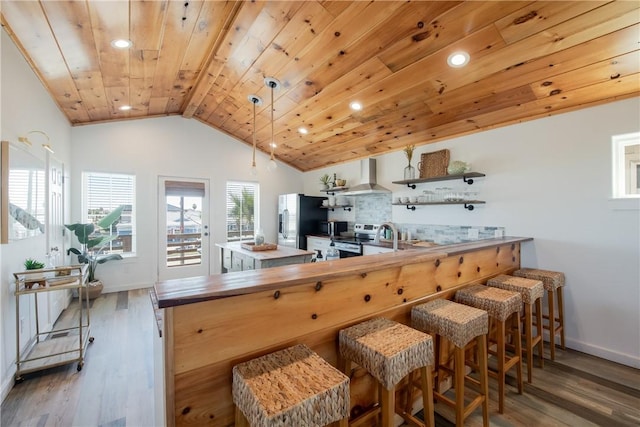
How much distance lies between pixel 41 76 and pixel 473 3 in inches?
160

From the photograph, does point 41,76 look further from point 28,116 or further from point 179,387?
point 179,387

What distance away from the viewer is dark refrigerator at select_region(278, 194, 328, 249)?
551 centimetres

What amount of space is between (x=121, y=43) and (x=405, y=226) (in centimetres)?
399

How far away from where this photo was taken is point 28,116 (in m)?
2.54

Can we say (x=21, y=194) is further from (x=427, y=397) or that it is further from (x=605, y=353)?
(x=605, y=353)

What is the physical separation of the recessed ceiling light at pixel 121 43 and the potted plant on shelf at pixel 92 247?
2.47 metres

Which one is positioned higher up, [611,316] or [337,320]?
[337,320]

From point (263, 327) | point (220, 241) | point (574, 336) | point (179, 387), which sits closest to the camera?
point (179, 387)

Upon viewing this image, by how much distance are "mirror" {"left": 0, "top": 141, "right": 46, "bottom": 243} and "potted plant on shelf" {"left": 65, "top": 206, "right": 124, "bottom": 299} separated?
40.5 inches

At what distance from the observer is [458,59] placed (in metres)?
2.39

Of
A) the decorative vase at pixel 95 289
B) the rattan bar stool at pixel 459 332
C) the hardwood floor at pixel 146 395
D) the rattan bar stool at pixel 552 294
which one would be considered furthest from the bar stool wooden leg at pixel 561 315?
the decorative vase at pixel 95 289

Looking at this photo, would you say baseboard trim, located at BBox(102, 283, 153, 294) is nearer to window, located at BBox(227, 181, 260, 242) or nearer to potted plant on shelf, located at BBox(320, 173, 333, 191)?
window, located at BBox(227, 181, 260, 242)

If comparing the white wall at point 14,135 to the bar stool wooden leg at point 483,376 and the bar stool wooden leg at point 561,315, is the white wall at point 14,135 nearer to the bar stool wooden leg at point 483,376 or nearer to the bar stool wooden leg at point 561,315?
the bar stool wooden leg at point 483,376

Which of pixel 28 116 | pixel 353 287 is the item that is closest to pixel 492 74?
pixel 353 287
